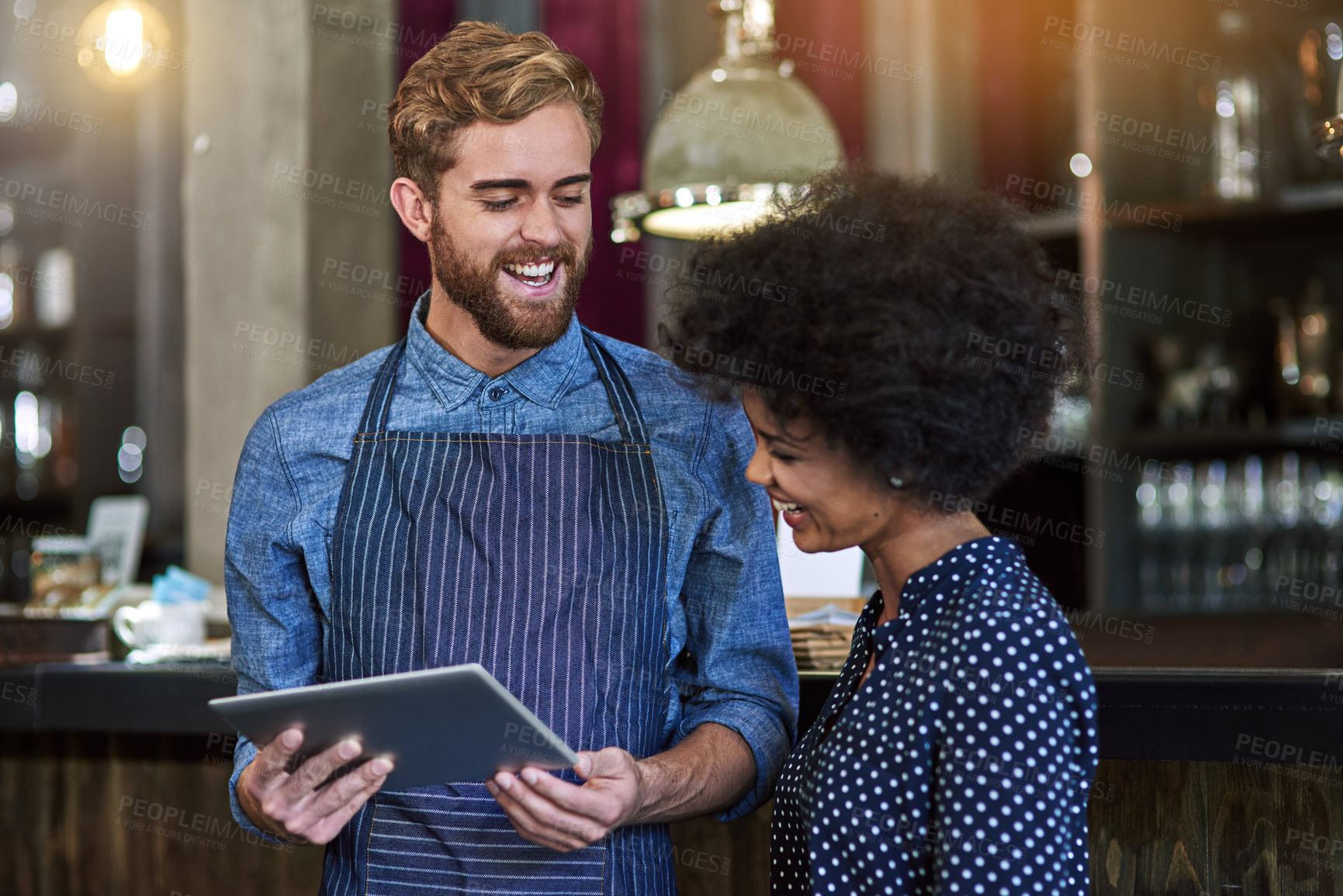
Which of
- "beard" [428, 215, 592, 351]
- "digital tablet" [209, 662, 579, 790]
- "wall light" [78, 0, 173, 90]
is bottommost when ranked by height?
"digital tablet" [209, 662, 579, 790]

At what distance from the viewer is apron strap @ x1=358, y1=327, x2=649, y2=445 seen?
145 centimetres

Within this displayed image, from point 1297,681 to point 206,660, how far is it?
1.45 meters

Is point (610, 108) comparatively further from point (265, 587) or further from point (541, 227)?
point (265, 587)

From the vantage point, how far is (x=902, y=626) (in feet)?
3.69

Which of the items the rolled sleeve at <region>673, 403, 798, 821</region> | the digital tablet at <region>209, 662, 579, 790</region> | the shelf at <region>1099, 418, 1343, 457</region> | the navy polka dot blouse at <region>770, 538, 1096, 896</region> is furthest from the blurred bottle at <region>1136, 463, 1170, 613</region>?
the digital tablet at <region>209, 662, 579, 790</region>

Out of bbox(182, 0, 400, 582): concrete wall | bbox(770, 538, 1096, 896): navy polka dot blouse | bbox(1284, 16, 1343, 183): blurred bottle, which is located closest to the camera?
bbox(770, 538, 1096, 896): navy polka dot blouse

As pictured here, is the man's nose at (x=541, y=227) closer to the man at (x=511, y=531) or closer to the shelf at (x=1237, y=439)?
the man at (x=511, y=531)

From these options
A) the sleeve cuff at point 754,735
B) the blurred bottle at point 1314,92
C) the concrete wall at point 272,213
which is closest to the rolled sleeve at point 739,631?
the sleeve cuff at point 754,735

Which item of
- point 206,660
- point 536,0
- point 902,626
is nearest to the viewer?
point 902,626

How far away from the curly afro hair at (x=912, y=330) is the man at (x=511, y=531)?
0.18m

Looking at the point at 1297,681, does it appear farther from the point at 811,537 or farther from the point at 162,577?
the point at 162,577

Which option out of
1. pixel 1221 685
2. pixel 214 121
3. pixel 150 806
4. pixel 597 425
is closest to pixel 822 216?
pixel 597 425

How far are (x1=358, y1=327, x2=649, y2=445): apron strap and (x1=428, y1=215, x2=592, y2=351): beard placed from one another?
0.07m

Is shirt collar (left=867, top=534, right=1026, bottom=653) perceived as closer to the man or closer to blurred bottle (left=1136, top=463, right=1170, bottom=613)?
the man
